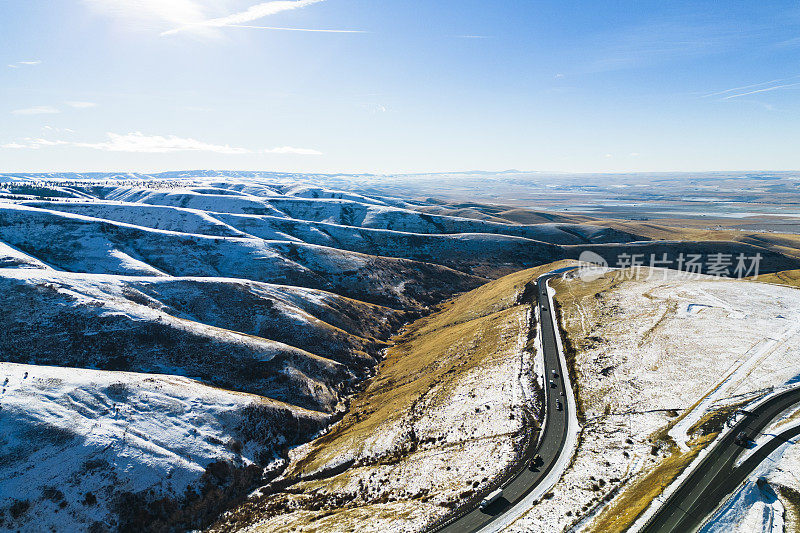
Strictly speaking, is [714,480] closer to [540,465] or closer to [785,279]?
[540,465]

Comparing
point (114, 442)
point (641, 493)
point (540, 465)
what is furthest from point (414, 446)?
point (114, 442)

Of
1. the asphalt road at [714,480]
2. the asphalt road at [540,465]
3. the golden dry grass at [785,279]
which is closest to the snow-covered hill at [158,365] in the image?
the asphalt road at [540,465]

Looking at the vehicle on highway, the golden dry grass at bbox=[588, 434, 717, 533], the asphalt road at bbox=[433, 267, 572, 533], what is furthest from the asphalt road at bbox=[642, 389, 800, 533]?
the vehicle on highway

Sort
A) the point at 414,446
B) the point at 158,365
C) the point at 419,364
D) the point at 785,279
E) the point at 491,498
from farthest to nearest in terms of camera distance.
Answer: the point at 785,279, the point at 419,364, the point at 158,365, the point at 414,446, the point at 491,498

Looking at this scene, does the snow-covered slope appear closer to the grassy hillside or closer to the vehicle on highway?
the grassy hillside

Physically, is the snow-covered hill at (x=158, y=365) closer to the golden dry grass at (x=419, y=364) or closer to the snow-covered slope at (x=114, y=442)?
the snow-covered slope at (x=114, y=442)
